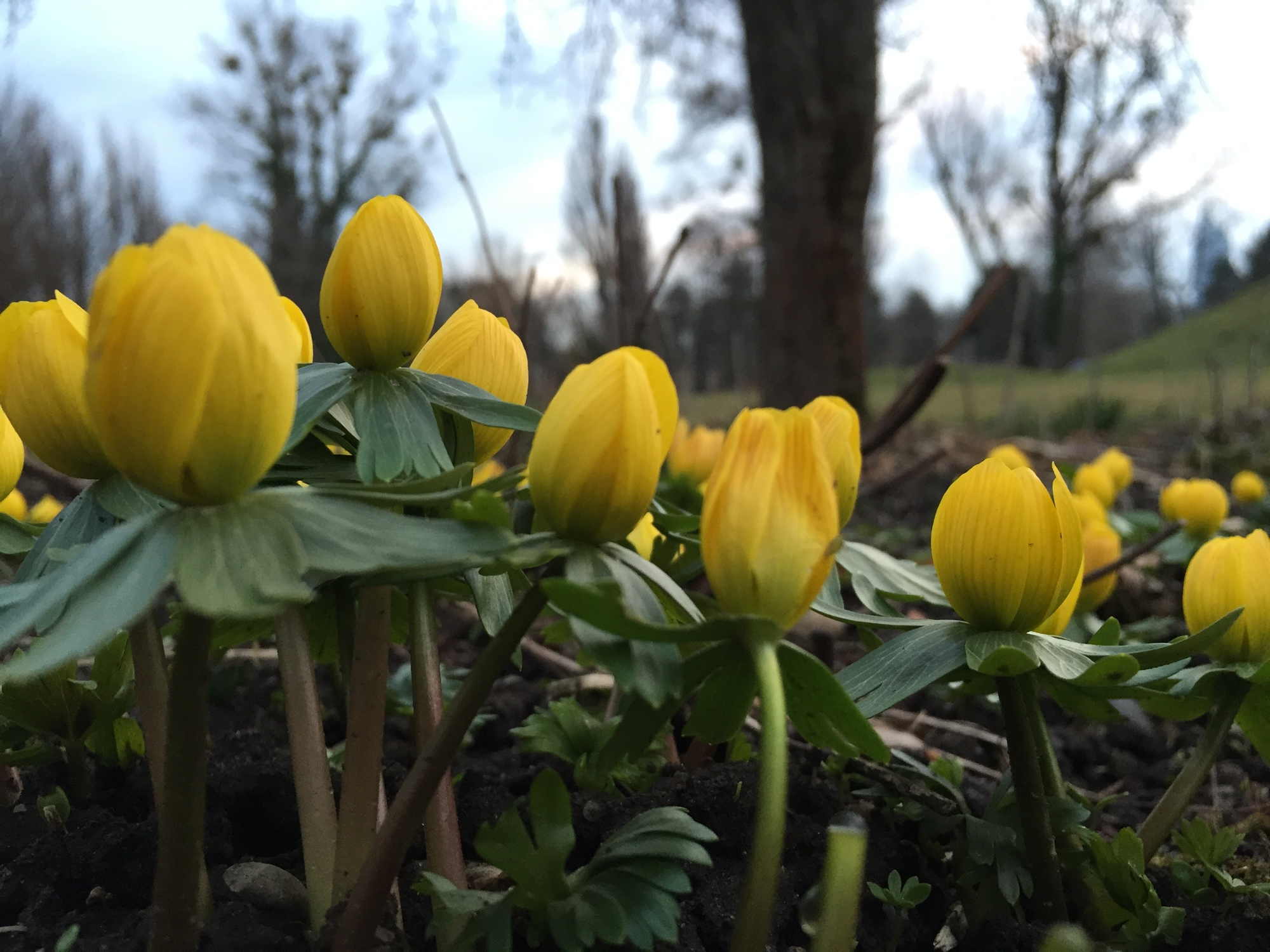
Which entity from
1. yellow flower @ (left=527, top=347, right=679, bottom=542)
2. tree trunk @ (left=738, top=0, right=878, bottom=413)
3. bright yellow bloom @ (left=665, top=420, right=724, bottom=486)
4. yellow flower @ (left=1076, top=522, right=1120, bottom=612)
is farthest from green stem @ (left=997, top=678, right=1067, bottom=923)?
tree trunk @ (left=738, top=0, right=878, bottom=413)

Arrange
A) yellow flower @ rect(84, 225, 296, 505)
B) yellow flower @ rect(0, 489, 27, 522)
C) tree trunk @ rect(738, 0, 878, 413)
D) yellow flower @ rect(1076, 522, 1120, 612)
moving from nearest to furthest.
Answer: yellow flower @ rect(84, 225, 296, 505) → yellow flower @ rect(0, 489, 27, 522) → yellow flower @ rect(1076, 522, 1120, 612) → tree trunk @ rect(738, 0, 878, 413)

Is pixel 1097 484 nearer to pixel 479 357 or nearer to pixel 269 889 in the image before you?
pixel 479 357

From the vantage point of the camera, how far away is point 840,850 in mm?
417

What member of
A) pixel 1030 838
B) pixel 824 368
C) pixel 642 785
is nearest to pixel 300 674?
pixel 642 785

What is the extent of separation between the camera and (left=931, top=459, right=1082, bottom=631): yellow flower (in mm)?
601

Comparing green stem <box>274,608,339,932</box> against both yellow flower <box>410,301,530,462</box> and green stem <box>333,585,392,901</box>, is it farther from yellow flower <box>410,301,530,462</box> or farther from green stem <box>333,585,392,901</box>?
yellow flower <box>410,301,530,462</box>

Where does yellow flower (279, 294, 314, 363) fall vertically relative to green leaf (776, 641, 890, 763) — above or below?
above

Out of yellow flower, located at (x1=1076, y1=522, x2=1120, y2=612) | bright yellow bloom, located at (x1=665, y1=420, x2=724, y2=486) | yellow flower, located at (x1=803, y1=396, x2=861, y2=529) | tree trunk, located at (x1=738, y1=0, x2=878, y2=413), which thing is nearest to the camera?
yellow flower, located at (x1=803, y1=396, x2=861, y2=529)

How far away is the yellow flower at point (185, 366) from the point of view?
1.33 feet

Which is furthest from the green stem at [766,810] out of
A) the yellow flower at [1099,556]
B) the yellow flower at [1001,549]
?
the yellow flower at [1099,556]

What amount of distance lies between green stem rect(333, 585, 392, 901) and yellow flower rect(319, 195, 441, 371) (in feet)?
0.51

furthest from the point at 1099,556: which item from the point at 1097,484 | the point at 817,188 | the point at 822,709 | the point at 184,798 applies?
the point at 817,188

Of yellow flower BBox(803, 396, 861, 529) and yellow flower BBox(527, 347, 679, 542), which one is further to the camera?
yellow flower BBox(803, 396, 861, 529)

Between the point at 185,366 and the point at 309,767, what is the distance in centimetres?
31
